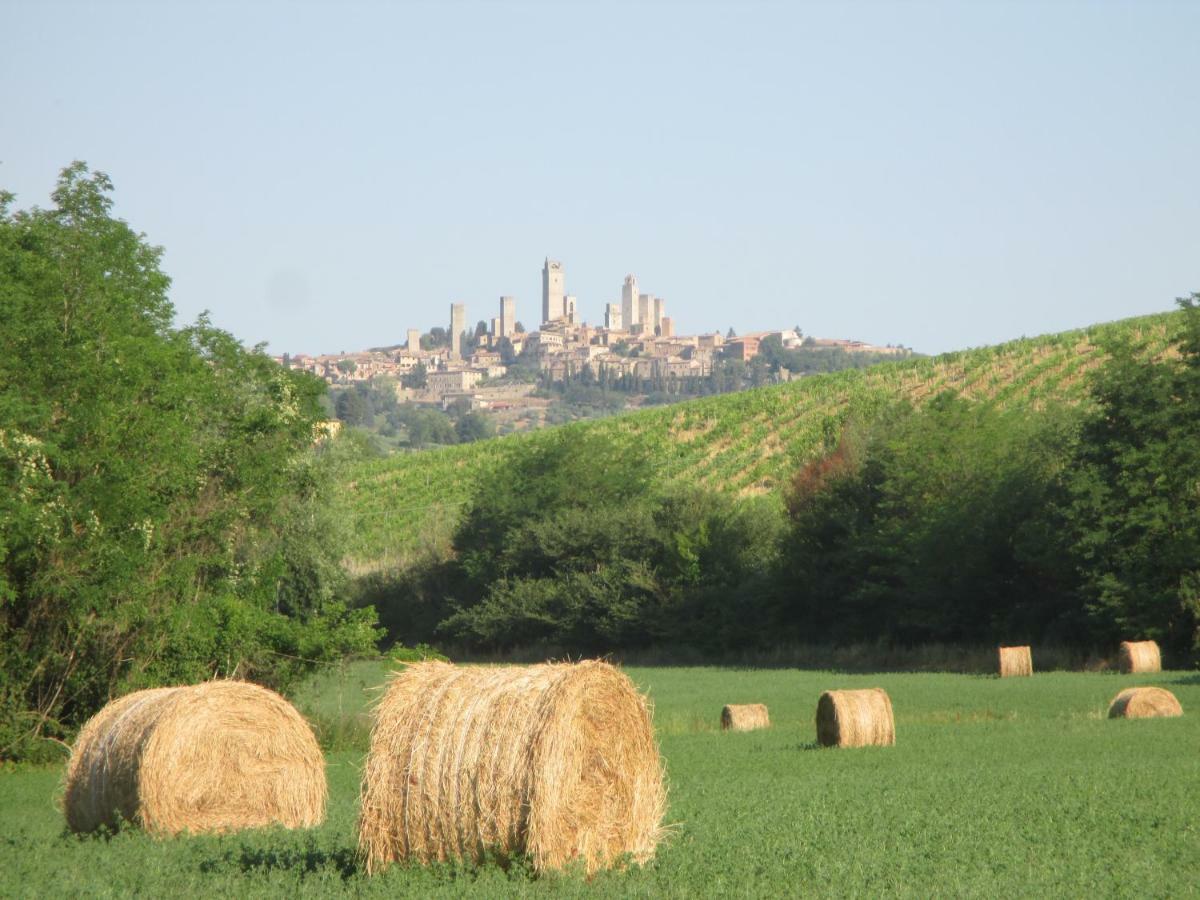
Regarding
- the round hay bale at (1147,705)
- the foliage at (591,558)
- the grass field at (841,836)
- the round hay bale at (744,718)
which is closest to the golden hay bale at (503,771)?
the grass field at (841,836)

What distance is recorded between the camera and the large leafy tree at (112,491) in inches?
819

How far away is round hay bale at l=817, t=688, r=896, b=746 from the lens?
21406mm

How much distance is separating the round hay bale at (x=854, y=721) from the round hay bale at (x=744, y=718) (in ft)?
14.6

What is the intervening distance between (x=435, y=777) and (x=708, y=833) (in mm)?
3032

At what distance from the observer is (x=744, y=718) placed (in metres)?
26.5

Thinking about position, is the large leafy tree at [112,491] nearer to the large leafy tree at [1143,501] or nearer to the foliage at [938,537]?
the large leafy tree at [1143,501]

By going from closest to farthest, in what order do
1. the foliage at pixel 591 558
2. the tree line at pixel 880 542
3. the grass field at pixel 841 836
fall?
the grass field at pixel 841 836 < the tree line at pixel 880 542 < the foliage at pixel 591 558

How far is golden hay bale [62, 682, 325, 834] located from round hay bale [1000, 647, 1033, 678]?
2319cm

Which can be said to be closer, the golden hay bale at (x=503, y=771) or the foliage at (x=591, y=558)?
the golden hay bale at (x=503, y=771)

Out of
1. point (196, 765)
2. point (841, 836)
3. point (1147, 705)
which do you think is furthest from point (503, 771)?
point (1147, 705)

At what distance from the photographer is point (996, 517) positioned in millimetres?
40594

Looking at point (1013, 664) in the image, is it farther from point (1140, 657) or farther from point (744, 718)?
point (744, 718)

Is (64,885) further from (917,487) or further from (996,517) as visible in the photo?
(917,487)

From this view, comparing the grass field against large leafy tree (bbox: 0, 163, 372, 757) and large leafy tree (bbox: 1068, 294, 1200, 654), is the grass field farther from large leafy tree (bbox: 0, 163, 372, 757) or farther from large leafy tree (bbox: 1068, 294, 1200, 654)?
large leafy tree (bbox: 1068, 294, 1200, 654)
